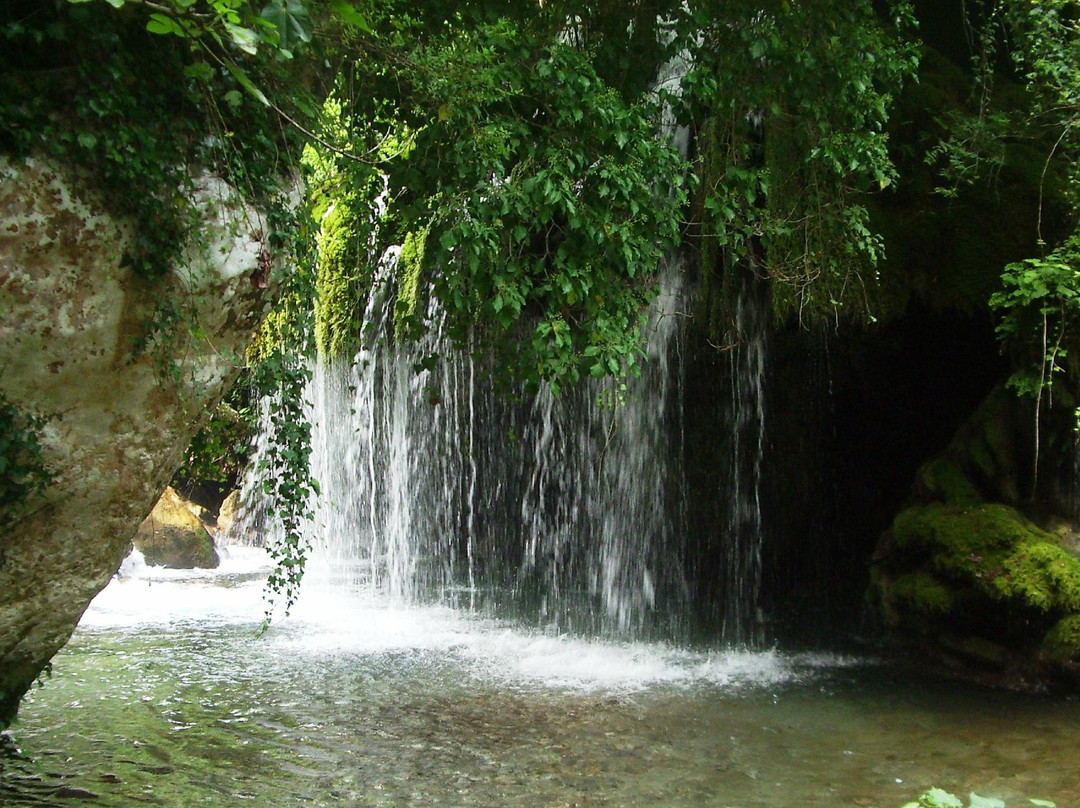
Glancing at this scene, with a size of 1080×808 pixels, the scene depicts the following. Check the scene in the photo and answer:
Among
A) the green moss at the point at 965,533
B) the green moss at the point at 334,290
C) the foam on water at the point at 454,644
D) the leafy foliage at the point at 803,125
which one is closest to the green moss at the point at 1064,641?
the green moss at the point at 965,533

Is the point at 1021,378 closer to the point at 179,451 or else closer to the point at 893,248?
the point at 893,248

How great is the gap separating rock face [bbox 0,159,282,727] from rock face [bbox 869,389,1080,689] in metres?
5.26

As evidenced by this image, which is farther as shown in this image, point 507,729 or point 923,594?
point 923,594

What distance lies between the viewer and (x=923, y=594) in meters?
7.18

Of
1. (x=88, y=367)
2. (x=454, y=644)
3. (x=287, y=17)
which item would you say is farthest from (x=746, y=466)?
(x=287, y=17)

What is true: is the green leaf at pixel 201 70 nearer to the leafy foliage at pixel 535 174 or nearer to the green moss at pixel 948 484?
the leafy foliage at pixel 535 174

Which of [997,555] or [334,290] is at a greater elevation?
[334,290]

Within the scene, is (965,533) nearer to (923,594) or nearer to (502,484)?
(923,594)

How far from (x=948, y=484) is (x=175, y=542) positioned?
11.5 meters

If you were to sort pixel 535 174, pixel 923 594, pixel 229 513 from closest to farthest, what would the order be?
pixel 535 174, pixel 923 594, pixel 229 513

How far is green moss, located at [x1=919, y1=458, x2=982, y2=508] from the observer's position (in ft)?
24.6

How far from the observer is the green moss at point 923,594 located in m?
7.09

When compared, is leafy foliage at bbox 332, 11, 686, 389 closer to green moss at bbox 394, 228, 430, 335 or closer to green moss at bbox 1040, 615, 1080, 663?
green moss at bbox 394, 228, 430, 335

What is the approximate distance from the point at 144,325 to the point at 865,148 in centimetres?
473
